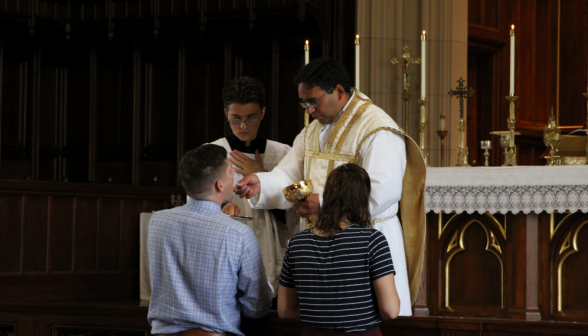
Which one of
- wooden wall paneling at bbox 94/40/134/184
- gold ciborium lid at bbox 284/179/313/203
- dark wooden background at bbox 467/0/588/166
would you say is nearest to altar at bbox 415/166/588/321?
gold ciborium lid at bbox 284/179/313/203

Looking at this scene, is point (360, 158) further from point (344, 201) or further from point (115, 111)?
point (115, 111)

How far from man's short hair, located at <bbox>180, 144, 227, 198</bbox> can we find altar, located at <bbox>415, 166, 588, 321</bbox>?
7.25 feet

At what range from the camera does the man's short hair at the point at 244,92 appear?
4.00 metres

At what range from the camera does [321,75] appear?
3459 mm

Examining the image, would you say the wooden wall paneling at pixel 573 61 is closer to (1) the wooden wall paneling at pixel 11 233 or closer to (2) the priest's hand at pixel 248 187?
(1) the wooden wall paneling at pixel 11 233

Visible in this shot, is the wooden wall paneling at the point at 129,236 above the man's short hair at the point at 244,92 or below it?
below

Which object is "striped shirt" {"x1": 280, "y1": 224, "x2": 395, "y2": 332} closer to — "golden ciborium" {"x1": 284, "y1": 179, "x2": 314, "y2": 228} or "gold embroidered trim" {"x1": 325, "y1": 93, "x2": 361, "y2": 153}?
"golden ciborium" {"x1": 284, "y1": 179, "x2": 314, "y2": 228}

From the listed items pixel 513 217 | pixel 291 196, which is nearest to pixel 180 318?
pixel 291 196

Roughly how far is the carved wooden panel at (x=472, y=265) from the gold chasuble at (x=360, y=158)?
58.4 inches

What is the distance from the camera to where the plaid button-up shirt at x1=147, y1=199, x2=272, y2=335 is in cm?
299

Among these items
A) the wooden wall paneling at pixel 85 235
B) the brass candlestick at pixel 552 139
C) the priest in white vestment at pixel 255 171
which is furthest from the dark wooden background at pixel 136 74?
the priest in white vestment at pixel 255 171

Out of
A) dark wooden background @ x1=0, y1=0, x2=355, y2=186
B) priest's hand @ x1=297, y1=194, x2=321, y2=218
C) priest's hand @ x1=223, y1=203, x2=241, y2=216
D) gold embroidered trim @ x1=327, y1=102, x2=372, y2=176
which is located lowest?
priest's hand @ x1=223, y1=203, x2=241, y2=216

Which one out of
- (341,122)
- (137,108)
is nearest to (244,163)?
(341,122)

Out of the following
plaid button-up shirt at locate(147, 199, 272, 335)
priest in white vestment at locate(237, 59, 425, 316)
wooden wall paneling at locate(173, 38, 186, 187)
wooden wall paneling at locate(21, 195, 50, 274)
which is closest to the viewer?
plaid button-up shirt at locate(147, 199, 272, 335)
